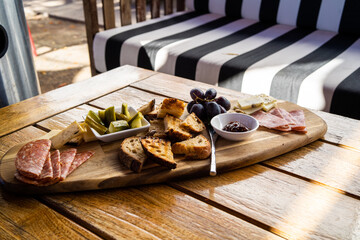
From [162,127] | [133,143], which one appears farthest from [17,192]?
[162,127]

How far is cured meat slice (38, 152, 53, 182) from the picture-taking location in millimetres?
826

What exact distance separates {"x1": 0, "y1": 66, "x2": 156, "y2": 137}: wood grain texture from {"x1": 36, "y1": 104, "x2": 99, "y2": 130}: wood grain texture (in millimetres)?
30

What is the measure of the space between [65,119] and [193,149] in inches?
21.4

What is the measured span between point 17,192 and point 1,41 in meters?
1.04

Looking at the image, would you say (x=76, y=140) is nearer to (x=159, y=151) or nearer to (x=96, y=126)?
(x=96, y=126)

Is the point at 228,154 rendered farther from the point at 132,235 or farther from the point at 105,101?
the point at 105,101

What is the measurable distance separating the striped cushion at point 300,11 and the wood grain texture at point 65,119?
6.10 ft

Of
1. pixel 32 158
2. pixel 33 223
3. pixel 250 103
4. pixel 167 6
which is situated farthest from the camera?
pixel 167 6

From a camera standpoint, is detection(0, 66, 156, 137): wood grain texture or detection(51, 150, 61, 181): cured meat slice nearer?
detection(51, 150, 61, 181): cured meat slice

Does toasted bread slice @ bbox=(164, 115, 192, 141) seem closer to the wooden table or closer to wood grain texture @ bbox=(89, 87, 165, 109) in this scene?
the wooden table

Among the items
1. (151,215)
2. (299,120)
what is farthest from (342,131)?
(151,215)

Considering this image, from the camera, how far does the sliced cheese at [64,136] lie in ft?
3.21

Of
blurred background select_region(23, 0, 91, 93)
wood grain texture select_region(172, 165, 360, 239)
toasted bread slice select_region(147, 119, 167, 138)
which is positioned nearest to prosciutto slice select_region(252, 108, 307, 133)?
wood grain texture select_region(172, 165, 360, 239)

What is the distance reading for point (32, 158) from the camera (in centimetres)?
87
